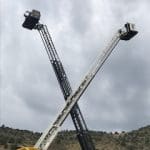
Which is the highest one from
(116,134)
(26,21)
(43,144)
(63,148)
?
(26,21)

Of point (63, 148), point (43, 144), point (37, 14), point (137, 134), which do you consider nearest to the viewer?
point (43, 144)

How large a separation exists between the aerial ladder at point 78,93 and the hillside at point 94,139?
32.2 m

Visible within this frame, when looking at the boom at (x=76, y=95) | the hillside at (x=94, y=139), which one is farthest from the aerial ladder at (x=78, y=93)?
the hillside at (x=94, y=139)

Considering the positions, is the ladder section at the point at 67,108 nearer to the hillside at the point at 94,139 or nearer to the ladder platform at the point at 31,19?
the ladder platform at the point at 31,19

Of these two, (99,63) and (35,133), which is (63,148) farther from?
(99,63)

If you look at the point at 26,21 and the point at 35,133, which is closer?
the point at 26,21

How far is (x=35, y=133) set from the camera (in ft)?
401

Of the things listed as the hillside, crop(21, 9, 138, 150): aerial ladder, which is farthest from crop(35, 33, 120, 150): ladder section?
the hillside

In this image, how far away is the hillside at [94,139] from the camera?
102812 millimetres

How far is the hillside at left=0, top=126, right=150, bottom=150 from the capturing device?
337 ft

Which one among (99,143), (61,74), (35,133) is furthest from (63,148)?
(61,74)

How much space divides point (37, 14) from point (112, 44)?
9689mm

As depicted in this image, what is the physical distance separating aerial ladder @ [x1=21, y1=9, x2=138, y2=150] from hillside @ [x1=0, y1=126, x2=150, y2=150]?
1266 inches

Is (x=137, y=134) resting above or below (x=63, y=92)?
below
